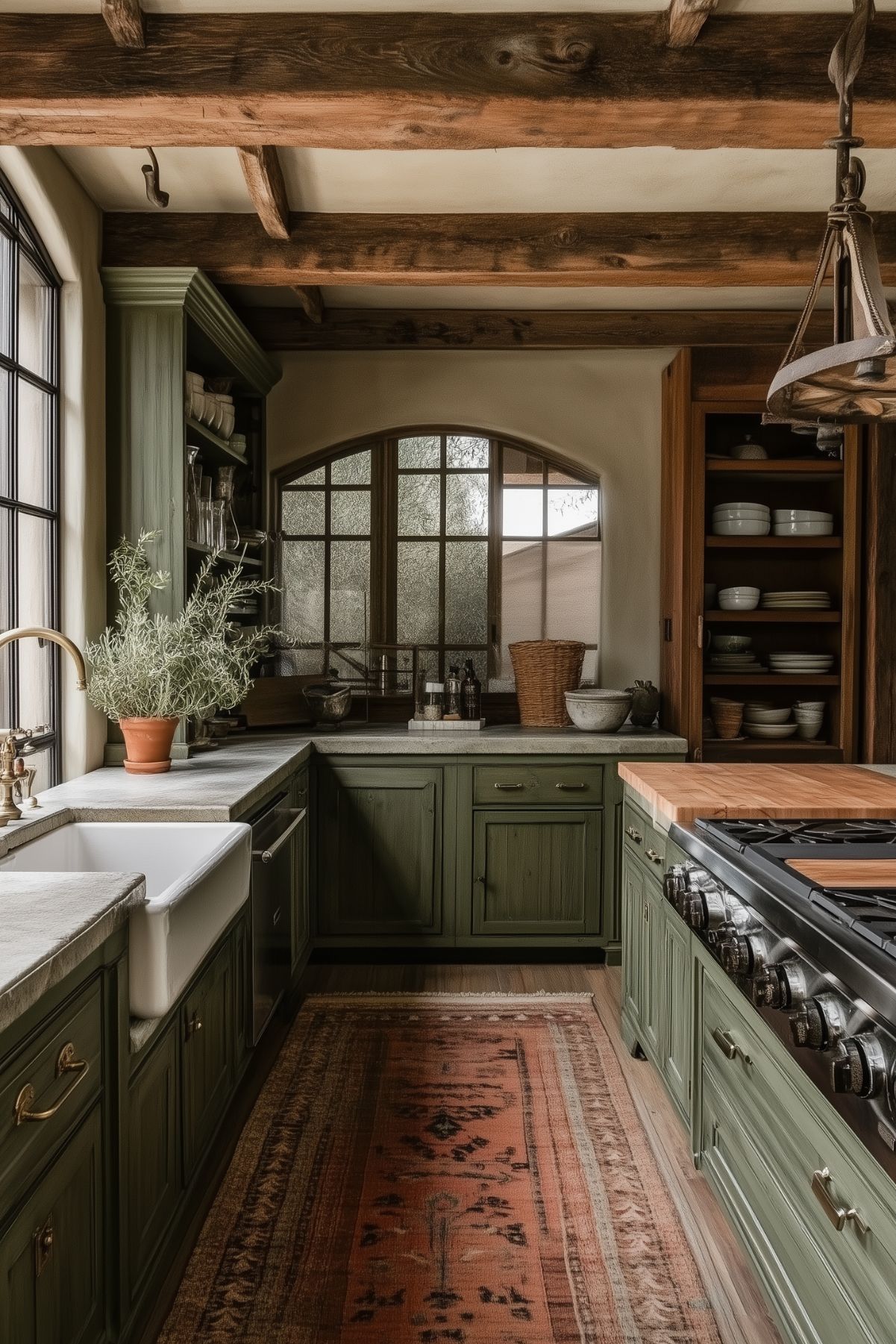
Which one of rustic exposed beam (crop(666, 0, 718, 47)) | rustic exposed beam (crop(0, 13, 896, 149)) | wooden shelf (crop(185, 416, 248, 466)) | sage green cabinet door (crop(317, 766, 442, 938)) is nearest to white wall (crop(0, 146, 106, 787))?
wooden shelf (crop(185, 416, 248, 466))

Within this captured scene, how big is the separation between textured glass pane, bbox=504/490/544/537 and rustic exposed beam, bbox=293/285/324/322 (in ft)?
3.82

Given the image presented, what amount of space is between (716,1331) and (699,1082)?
19.4 inches

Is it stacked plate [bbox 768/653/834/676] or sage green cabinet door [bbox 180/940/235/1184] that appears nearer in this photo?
sage green cabinet door [bbox 180/940/235/1184]

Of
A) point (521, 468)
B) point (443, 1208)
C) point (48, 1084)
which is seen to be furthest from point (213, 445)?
point (48, 1084)

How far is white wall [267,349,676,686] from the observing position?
4.64m

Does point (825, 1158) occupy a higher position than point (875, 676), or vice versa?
point (875, 676)

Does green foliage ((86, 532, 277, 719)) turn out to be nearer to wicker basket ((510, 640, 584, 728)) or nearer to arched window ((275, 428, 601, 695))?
arched window ((275, 428, 601, 695))

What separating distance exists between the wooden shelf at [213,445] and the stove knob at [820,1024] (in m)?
2.78

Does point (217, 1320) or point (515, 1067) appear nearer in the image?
point (217, 1320)

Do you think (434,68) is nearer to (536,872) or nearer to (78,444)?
(78,444)

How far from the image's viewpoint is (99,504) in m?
3.29

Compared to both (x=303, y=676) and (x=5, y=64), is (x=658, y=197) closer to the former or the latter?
(x=5, y=64)

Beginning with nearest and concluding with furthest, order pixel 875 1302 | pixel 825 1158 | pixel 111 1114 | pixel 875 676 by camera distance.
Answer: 1. pixel 875 1302
2. pixel 825 1158
3. pixel 111 1114
4. pixel 875 676

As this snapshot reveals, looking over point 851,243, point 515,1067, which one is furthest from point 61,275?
point 515,1067
